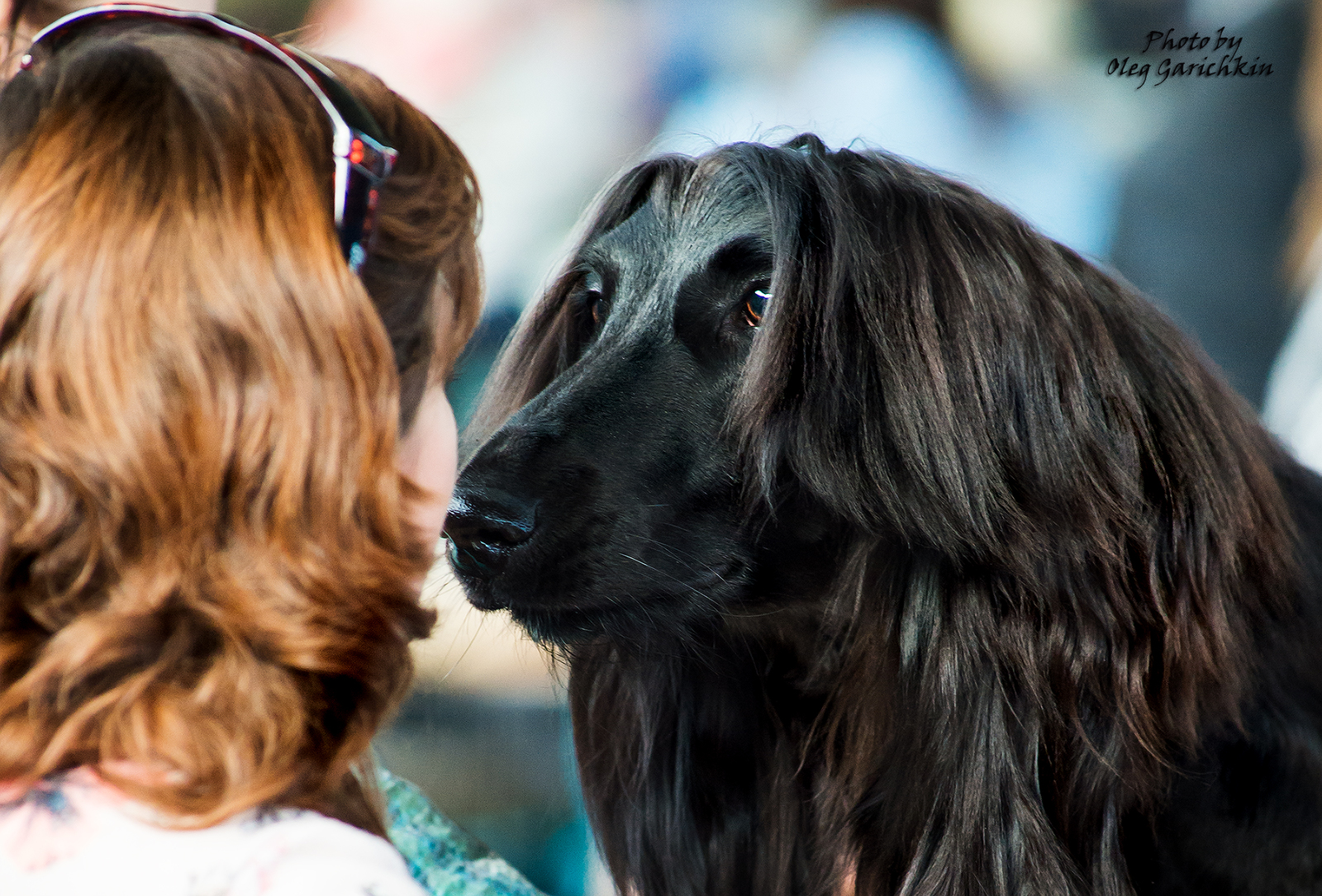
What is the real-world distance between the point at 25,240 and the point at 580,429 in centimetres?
42

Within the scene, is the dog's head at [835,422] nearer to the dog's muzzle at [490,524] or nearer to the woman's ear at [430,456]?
the dog's muzzle at [490,524]

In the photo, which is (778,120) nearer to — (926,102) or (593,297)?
(926,102)

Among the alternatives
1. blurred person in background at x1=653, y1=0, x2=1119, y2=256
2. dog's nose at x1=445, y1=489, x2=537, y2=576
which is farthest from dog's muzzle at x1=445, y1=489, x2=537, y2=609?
blurred person in background at x1=653, y1=0, x2=1119, y2=256

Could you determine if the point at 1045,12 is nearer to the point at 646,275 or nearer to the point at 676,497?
the point at 646,275

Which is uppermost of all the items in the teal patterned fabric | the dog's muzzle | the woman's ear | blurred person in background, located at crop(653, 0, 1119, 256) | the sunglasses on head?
blurred person in background, located at crop(653, 0, 1119, 256)

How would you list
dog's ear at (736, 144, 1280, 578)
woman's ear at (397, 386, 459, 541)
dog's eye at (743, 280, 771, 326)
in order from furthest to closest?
dog's eye at (743, 280, 771, 326) < dog's ear at (736, 144, 1280, 578) < woman's ear at (397, 386, 459, 541)

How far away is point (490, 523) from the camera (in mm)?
802

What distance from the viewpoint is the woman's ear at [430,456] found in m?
0.68

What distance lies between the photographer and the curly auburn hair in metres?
0.53

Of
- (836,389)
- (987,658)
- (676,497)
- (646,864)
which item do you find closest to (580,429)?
(676,497)

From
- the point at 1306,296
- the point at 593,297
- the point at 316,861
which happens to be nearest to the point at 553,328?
the point at 593,297

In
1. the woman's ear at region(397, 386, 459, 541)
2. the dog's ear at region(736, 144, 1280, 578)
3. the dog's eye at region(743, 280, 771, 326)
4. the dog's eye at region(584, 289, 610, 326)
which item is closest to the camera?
the woman's ear at region(397, 386, 459, 541)

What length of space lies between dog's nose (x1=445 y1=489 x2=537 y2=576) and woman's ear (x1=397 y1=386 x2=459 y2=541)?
0.09m

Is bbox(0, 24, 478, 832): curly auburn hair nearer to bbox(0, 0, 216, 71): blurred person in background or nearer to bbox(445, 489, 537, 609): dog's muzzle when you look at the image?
bbox(445, 489, 537, 609): dog's muzzle
